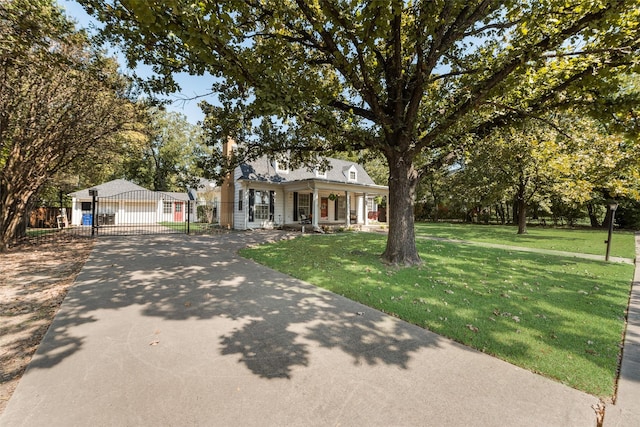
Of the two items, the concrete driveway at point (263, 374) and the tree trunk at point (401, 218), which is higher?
the tree trunk at point (401, 218)

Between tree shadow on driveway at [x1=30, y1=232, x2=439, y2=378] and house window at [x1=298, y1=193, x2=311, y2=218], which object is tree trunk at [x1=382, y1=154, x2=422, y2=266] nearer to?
tree shadow on driveway at [x1=30, y1=232, x2=439, y2=378]

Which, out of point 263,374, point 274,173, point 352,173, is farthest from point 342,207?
point 263,374

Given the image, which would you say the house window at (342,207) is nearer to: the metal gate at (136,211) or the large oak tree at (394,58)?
the metal gate at (136,211)

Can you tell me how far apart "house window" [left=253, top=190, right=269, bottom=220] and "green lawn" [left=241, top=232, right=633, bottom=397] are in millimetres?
8764

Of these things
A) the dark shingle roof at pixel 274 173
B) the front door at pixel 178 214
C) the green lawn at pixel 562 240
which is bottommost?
the green lawn at pixel 562 240

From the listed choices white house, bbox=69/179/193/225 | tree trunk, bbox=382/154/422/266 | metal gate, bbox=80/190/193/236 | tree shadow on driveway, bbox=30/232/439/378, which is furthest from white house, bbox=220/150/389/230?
tree shadow on driveway, bbox=30/232/439/378

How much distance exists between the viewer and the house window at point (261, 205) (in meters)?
17.6

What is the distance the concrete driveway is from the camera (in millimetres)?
2197

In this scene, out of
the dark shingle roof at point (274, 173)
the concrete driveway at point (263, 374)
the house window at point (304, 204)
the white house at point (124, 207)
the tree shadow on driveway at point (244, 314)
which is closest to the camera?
the concrete driveway at point (263, 374)

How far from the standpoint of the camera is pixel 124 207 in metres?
25.1

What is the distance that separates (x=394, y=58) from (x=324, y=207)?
14700 millimetres

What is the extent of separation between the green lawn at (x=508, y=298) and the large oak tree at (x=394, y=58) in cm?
160

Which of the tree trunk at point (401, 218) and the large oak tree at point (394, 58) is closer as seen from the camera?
the large oak tree at point (394, 58)

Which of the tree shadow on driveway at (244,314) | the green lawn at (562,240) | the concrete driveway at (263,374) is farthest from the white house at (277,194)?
the concrete driveway at (263,374)
